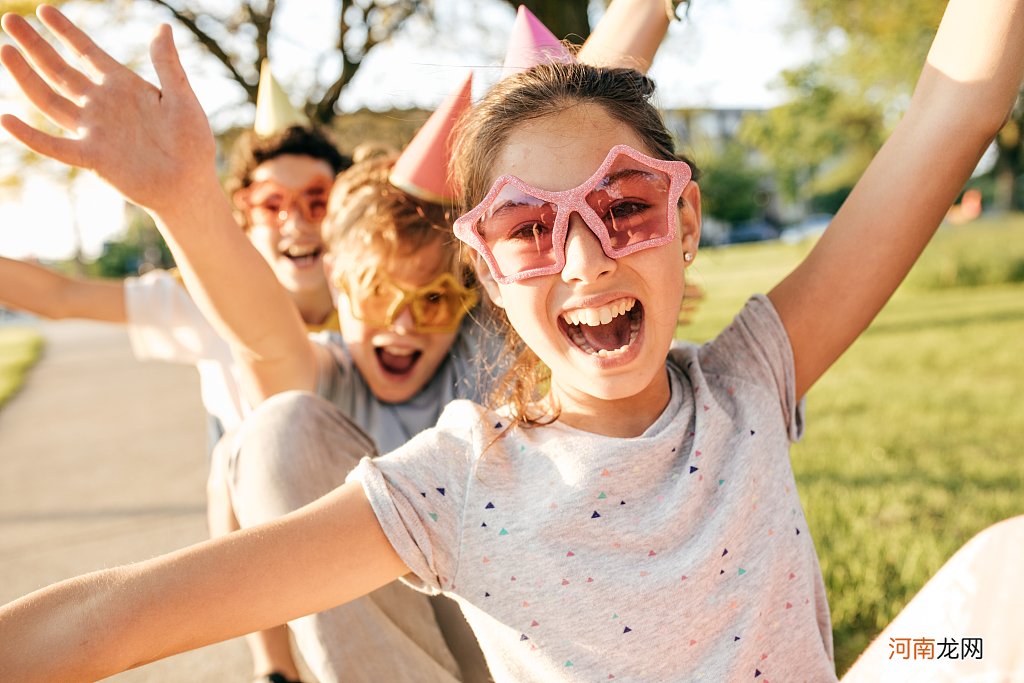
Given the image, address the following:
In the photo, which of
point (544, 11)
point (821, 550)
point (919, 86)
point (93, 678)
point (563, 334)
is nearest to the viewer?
point (93, 678)

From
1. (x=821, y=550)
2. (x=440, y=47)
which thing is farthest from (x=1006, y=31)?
(x=440, y=47)

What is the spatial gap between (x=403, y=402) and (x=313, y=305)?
93 centimetres

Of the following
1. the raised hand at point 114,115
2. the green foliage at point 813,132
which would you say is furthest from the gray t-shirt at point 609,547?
the green foliage at point 813,132

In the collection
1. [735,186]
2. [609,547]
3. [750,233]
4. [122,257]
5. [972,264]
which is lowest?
[972,264]

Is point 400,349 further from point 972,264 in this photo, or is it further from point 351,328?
point 972,264

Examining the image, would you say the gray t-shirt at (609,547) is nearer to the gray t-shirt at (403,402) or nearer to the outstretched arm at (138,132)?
the outstretched arm at (138,132)

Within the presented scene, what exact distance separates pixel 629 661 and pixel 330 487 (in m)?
0.76

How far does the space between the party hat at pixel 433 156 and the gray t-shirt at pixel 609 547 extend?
0.96 m

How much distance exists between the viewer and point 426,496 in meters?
1.52

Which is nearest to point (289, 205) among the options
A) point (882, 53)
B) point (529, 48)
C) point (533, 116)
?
point (529, 48)

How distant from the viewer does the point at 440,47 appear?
11.9m

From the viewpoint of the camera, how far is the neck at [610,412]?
1707mm

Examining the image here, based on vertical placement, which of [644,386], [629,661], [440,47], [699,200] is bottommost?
[629,661]

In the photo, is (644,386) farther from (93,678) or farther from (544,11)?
(544,11)
